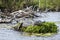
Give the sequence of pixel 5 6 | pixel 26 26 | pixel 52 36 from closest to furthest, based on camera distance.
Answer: pixel 52 36, pixel 26 26, pixel 5 6

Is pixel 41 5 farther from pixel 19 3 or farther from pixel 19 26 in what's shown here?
pixel 19 26

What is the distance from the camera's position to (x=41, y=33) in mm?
23531

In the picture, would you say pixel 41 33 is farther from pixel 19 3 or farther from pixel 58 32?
pixel 19 3

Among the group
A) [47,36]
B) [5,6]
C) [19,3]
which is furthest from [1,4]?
[47,36]

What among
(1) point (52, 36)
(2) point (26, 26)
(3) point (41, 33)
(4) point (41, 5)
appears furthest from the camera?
(4) point (41, 5)

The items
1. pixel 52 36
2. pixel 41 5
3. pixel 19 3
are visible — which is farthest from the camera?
pixel 41 5

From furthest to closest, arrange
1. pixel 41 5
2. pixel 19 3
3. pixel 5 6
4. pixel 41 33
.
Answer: pixel 41 5
pixel 19 3
pixel 5 6
pixel 41 33

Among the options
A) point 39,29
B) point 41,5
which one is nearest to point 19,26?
point 39,29

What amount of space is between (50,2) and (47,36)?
38.5 meters

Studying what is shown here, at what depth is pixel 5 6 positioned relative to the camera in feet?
159

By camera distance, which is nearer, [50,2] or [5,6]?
[5,6]

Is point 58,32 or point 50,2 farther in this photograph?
point 50,2

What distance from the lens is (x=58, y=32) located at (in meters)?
23.7

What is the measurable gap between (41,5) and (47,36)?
114 feet
